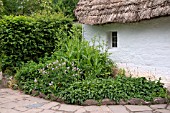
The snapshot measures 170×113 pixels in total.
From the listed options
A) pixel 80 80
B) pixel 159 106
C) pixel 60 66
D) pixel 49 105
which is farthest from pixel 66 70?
pixel 159 106

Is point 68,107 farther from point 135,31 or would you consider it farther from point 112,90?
point 135,31

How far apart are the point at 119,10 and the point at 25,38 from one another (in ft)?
10.9

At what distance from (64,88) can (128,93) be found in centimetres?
153

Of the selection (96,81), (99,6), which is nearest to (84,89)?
(96,81)

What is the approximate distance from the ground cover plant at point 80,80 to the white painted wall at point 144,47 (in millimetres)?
523

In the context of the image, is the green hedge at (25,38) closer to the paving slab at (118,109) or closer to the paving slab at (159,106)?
the paving slab at (118,109)

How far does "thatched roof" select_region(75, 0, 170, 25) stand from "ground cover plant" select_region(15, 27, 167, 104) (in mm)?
821

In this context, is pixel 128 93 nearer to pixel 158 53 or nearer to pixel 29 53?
pixel 158 53

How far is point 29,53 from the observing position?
842 centimetres

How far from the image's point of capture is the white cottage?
6.32 metres

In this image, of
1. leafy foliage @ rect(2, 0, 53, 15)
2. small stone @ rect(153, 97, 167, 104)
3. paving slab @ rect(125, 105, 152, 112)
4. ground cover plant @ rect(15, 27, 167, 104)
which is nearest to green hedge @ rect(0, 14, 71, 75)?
ground cover plant @ rect(15, 27, 167, 104)

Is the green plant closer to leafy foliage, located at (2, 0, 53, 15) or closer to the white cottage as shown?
the white cottage

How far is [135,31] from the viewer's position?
23.6ft

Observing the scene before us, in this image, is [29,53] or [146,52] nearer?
[146,52]
